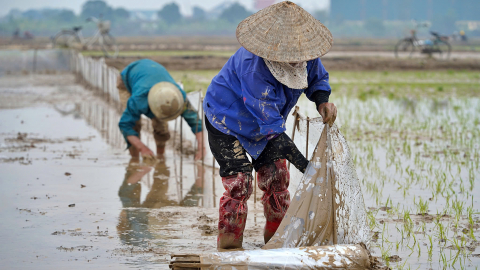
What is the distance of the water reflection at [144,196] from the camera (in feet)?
11.6

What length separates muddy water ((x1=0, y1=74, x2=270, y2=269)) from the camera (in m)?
3.17

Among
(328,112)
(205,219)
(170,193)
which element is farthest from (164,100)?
(328,112)

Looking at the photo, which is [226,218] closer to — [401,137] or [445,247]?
[445,247]

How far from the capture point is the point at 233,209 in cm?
301

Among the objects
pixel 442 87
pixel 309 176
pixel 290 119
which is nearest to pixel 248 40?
pixel 309 176

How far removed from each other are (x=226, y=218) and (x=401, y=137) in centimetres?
436

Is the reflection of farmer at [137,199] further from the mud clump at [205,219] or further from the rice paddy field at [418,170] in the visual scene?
the rice paddy field at [418,170]

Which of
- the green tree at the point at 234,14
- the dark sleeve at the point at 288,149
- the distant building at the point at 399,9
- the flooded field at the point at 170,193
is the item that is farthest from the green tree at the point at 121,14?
the dark sleeve at the point at 288,149

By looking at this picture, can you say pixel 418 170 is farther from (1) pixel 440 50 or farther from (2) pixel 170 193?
(1) pixel 440 50

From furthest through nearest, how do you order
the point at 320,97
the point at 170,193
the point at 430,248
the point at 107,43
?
the point at 107,43 < the point at 170,193 < the point at 430,248 < the point at 320,97

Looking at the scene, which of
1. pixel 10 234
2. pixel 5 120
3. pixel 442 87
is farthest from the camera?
pixel 442 87

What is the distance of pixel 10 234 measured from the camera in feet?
11.4

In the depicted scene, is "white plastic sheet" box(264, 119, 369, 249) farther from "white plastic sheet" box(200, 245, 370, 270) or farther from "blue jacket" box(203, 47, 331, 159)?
"blue jacket" box(203, 47, 331, 159)

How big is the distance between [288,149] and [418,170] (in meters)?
2.68
